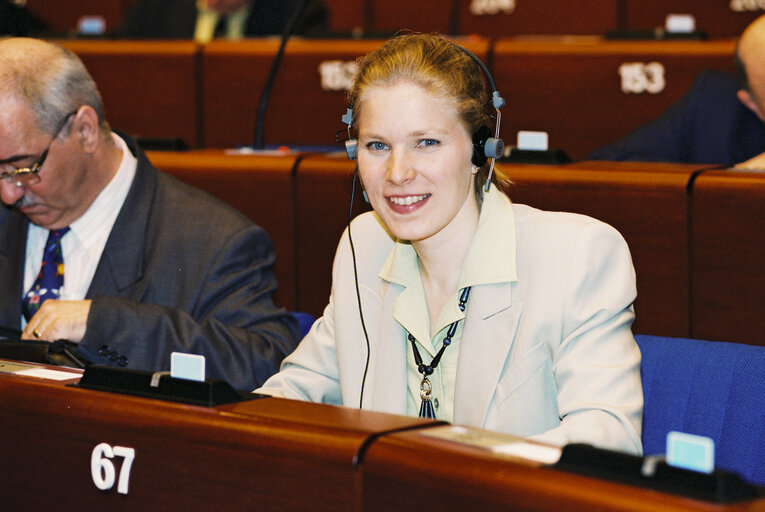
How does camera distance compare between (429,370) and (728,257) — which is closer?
(429,370)

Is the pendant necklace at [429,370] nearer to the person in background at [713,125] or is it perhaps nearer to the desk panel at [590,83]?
the person in background at [713,125]

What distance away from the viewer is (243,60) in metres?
3.58

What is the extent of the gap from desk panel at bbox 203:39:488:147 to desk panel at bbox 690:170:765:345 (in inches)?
62.9

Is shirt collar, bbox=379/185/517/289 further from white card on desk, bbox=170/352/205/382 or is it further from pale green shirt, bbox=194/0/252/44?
pale green shirt, bbox=194/0/252/44

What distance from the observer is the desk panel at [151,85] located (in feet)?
11.9

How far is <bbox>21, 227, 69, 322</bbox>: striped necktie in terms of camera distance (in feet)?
7.45

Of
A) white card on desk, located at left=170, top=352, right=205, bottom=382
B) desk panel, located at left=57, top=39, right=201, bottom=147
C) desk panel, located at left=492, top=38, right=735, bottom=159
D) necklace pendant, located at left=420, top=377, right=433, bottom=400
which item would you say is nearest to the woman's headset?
necklace pendant, located at left=420, top=377, right=433, bottom=400

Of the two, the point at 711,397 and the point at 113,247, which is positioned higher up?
the point at 113,247

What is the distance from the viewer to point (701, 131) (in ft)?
9.61

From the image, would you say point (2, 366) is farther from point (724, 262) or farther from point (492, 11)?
point (492, 11)

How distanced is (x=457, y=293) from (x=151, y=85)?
7.40 feet

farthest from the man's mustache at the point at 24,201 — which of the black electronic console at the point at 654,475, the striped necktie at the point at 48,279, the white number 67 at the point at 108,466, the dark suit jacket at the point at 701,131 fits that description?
the black electronic console at the point at 654,475

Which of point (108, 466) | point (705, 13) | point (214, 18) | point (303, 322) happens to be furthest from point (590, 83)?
point (108, 466)

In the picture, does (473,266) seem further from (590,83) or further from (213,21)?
(213,21)
